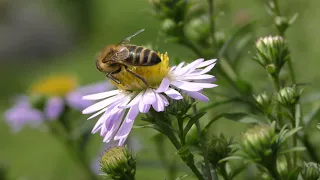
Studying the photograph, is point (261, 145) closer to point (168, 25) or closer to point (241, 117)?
point (241, 117)

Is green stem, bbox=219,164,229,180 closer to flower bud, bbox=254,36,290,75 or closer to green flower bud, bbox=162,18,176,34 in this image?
flower bud, bbox=254,36,290,75

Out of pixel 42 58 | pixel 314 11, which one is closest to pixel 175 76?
pixel 314 11

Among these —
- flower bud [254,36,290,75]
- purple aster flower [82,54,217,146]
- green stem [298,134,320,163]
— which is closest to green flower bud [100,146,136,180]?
purple aster flower [82,54,217,146]

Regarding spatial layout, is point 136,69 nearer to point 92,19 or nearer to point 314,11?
point 314,11

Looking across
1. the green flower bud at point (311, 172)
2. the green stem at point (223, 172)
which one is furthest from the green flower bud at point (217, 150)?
the green flower bud at point (311, 172)

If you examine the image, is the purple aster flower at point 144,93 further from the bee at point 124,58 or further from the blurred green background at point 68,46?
the blurred green background at point 68,46

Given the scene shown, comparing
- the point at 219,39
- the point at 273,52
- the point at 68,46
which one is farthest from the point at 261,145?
the point at 68,46
